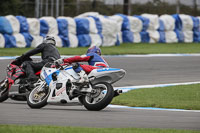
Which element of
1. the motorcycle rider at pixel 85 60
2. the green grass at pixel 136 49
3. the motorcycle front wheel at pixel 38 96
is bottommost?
the green grass at pixel 136 49

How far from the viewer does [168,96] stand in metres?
12.0

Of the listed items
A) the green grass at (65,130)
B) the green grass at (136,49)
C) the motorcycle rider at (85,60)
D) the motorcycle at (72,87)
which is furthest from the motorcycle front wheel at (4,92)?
the green grass at (136,49)

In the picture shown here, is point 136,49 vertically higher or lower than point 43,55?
lower

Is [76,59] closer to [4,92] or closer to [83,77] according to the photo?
[83,77]

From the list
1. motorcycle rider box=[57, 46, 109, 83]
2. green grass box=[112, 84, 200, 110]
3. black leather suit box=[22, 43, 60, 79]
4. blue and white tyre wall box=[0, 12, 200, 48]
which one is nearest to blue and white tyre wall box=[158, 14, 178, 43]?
blue and white tyre wall box=[0, 12, 200, 48]

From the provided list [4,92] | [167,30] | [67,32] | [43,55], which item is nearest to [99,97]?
[43,55]

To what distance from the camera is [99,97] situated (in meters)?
9.07

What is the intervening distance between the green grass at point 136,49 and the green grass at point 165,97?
9.55m

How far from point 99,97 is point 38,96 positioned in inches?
48.9

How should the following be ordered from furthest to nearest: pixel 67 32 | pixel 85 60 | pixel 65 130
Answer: pixel 67 32 < pixel 85 60 < pixel 65 130

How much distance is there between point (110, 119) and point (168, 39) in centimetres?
2216

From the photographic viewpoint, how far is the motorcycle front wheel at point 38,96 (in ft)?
31.3

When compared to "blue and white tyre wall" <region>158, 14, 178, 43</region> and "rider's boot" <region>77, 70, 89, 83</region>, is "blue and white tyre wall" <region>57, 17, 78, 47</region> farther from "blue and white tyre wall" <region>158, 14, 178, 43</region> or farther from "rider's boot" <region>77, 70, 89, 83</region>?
"rider's boot" <region>77, 70, 89, 83</region>

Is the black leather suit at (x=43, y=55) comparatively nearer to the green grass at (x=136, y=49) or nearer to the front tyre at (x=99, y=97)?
the front tyre at (x=99, y=97)
